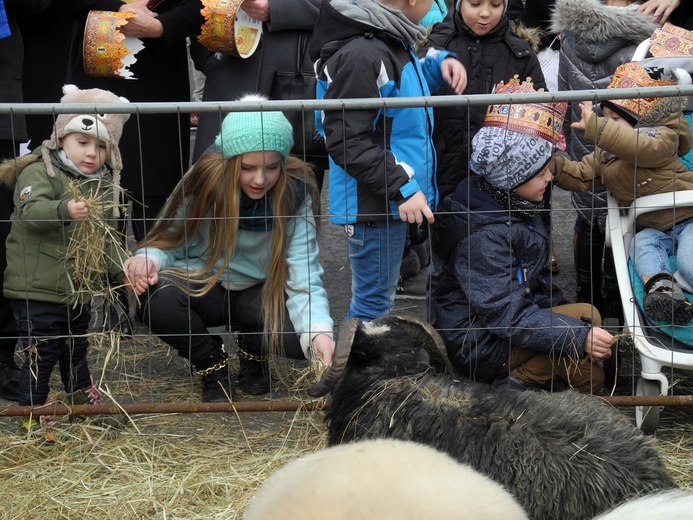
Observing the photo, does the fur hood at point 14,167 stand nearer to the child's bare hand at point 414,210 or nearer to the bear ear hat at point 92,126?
the bear ear hat at point 92,126

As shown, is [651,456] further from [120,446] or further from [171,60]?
[171,60]

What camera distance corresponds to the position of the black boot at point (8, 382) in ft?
15.5

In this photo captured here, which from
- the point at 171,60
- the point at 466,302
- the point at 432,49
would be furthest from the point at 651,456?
the point at 171,60

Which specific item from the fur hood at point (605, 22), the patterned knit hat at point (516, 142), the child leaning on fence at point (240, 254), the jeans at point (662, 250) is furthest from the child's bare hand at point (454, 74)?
the jeans at point (662, 250)

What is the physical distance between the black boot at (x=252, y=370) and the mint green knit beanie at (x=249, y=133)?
3.02ft

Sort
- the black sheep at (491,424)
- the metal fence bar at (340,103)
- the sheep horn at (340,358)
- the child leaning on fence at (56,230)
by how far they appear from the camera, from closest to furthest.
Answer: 1. the black sheep at (491,424)
2. the sheep horn at (340,358)
3. the metal fence bar at (340,103)
4. the child leaning on fence at (56,230)

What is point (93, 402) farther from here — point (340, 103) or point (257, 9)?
point (257, 9)

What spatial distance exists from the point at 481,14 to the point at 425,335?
6.55 feet

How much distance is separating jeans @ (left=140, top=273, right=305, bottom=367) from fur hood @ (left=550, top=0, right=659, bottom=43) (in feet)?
7.00

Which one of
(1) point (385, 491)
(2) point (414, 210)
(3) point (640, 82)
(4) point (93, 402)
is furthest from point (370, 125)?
(1) point (385, 491)

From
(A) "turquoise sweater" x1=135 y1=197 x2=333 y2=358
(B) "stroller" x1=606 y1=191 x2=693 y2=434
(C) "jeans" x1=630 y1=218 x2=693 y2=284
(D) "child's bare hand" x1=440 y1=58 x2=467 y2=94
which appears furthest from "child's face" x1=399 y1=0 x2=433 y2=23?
(C) "jeans" x1=630 y1=218 x2=693 y2=284

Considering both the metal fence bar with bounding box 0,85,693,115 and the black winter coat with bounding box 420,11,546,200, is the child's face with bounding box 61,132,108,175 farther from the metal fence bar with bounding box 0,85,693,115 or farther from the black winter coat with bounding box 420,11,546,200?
the black winter coat with bounding box 420,11,546,200

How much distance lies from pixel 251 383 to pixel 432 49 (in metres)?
1.78

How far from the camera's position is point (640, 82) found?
445 cm
